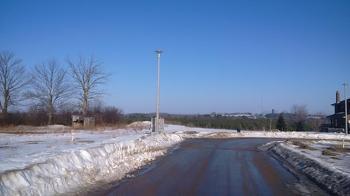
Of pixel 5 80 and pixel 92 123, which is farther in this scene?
pixel 5 80

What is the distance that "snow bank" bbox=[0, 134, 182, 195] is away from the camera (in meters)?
10.7

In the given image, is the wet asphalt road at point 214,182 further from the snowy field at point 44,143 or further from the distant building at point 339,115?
the distant building at point 339,115

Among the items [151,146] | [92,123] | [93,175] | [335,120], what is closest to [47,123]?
[92,123]

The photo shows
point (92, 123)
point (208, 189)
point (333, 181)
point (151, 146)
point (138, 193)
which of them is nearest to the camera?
point (138, 193)

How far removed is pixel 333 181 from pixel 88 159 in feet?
28.7

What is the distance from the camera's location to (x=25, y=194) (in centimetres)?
1019

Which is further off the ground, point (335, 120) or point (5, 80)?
point (5, 80)

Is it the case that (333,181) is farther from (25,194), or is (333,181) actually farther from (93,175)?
(25,194)

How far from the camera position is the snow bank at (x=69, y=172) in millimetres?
10680

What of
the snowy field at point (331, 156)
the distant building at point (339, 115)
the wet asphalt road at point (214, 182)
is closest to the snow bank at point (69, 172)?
the wet asphalt road at point (214, 182)

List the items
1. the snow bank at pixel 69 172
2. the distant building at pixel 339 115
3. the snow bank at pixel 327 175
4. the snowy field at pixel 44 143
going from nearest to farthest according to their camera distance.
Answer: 1. the snow bank at pixel 69 172
2. the snow bank at pixel 327 175
3. the snowy field at pixel 44 143
4. the distant building at pixel 339 115

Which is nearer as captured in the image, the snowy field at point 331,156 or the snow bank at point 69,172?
the snow bank at point 69,172

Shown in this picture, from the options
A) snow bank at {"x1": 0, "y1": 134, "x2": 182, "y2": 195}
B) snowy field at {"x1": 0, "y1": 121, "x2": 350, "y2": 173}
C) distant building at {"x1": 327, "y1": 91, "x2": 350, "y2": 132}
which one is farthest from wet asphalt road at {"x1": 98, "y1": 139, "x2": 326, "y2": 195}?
distant building at {"x1": 327, "y1": 91, "x2": 350, "y2": 132}

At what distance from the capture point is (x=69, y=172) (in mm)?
13594
